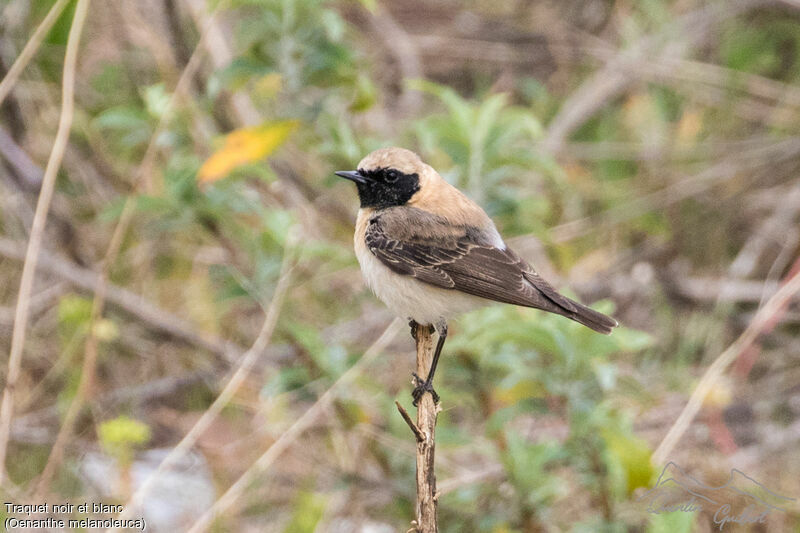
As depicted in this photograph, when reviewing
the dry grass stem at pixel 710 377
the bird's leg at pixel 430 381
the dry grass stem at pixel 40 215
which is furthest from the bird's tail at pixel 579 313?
the dry grass stem at pixel 40 215

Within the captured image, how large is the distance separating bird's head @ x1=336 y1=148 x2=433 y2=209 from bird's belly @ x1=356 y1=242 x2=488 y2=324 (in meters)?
0.46

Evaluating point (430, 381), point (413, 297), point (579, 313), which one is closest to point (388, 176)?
point (413, 297)

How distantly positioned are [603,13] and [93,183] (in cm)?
530

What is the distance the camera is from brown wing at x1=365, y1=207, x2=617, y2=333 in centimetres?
423

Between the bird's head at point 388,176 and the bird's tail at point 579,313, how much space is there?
3.50 feet

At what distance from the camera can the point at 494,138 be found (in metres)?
4.94

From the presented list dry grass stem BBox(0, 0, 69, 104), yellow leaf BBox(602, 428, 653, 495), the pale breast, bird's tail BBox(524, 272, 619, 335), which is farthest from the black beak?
yellow leaf BBox(602, 428, 653, 495)

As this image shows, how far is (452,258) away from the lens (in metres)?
4.53

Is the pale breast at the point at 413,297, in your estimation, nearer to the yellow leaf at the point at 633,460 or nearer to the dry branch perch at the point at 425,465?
the dry branch perch at the point at 425,465

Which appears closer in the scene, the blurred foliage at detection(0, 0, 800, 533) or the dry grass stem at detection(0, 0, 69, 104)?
the dry grass stem at detection(0, 0, 69, 104)

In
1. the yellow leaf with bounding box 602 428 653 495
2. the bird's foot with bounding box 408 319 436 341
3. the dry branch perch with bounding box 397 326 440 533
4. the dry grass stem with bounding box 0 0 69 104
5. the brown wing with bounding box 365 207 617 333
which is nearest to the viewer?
the dry branch perch with bounding box 397 326 440 533

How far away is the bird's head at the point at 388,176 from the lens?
15.4 ft

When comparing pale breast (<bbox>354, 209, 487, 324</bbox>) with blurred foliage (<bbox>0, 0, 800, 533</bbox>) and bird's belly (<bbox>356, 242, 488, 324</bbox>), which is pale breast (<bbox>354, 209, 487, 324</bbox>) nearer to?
bird's belly (<bbox>356, 242, 488, 324</bbox>)

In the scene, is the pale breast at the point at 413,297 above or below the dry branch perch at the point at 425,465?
above
